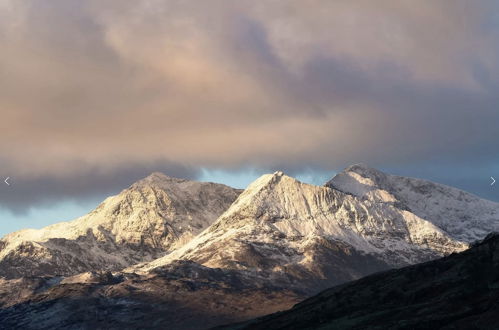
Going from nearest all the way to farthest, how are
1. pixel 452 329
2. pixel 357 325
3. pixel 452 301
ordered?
pixel 452 329 → pixel 452 301 → pixel 357 325

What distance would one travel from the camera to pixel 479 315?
493 feet

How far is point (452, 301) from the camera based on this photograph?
184m

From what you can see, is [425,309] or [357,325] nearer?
[425,309]

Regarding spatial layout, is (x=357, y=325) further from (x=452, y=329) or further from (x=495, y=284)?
(x=452, y=329)

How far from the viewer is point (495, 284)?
184 m

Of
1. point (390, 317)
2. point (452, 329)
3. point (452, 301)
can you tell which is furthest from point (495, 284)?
point (452, 329)

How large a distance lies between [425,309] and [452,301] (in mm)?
6143

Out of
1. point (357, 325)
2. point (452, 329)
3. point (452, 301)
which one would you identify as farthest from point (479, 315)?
point (357, 325)

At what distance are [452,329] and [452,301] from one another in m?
36.6

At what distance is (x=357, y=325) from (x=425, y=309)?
1955 centimetres

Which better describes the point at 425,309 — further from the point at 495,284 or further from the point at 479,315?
the point at 479,315

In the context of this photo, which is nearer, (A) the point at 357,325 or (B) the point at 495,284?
(B) the point at 495,284

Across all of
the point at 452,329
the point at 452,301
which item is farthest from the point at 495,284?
the point at 452,329

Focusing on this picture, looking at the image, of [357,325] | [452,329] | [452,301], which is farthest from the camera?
[357,325]
